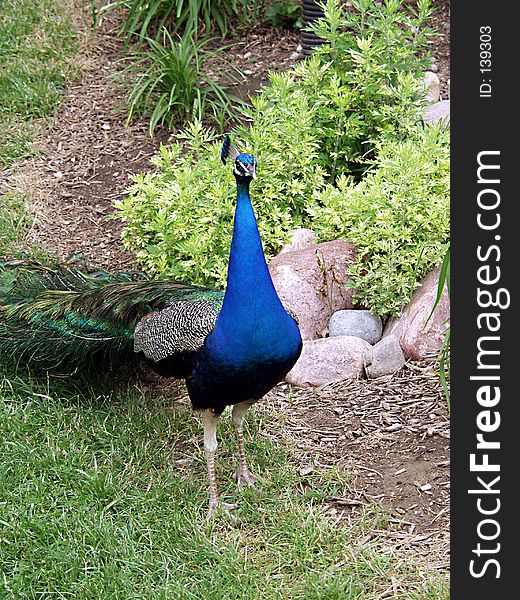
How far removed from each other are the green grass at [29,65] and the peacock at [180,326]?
2.24 m

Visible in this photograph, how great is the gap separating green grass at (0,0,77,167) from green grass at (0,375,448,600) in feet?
9.38

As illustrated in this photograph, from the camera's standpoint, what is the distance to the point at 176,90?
646 cm

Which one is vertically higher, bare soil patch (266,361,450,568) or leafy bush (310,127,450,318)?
leafy bush (310,127,450,318)

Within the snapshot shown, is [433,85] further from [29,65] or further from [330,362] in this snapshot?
[29,65]

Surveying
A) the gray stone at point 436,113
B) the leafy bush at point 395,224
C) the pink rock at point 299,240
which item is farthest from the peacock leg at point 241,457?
the gray stone at point 436,113

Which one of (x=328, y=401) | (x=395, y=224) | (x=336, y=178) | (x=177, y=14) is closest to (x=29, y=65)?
(x=177, y=14)

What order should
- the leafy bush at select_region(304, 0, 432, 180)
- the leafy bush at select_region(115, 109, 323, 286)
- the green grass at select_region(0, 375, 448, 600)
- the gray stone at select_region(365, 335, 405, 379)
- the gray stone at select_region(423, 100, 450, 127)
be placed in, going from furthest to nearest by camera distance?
Answer: the gray stone at select_region(423, 100, 450, 127) → the leafy bush at select_region(304, 0, 432, 180) → the leafy bush at select_region(115, 109, 323, 286) → the gray stone at select_region(365, 335, 405, 379) → the green grass at select_region(0, 375, 448, 600)

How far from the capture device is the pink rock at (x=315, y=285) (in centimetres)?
476

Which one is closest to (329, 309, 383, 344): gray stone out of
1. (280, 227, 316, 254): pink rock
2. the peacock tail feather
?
(280, 227, 316, 254): pink rock

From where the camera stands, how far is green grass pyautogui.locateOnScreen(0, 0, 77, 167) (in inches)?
264

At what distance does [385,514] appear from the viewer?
369cm

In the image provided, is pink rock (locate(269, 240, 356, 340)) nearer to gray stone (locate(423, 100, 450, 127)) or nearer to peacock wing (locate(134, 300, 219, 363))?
peacock wing (locate(134, 300, 219, 363))

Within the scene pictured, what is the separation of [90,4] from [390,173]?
3833 millimetres

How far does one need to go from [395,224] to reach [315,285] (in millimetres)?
508
